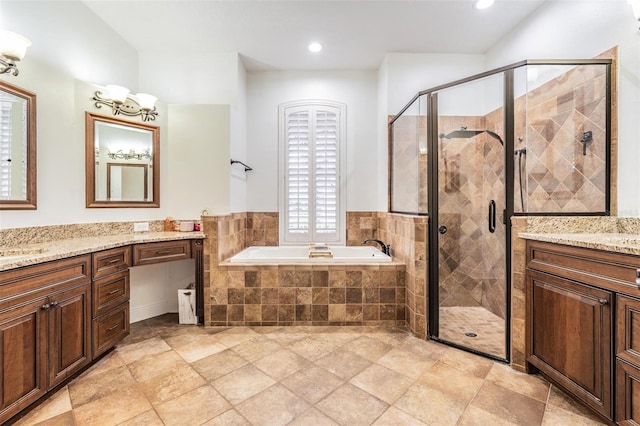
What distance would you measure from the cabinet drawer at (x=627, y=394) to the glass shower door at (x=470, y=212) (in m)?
1.02

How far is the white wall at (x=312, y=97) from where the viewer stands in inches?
137

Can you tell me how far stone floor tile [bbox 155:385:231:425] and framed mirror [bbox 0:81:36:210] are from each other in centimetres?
175

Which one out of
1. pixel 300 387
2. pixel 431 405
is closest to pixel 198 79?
pixel 300 387

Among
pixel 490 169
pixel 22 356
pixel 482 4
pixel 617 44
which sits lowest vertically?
pixel 22 356

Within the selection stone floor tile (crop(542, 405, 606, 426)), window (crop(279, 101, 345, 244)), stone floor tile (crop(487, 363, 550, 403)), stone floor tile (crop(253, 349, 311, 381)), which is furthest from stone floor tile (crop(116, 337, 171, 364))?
stone floor tile (crop(542, 405, 606, 426))

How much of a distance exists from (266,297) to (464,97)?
278 centimetres

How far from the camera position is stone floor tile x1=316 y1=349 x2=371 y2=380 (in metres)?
1.84

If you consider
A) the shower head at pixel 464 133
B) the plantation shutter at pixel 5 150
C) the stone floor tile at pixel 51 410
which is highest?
the shower head at pixel 464 133

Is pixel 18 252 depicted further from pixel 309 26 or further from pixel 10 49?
pixel 309 26

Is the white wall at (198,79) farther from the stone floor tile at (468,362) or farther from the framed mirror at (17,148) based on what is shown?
the stone floor tile at (468,362)

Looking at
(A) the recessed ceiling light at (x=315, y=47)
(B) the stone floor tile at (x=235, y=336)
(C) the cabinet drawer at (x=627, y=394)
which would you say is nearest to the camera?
(C) the cabinet drawer at (x=627, y=394)

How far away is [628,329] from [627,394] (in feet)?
0.99

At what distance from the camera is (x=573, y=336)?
1.51 m

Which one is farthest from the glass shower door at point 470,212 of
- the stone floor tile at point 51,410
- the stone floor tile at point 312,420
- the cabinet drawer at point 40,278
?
the cabinet drawer at point 40,278
